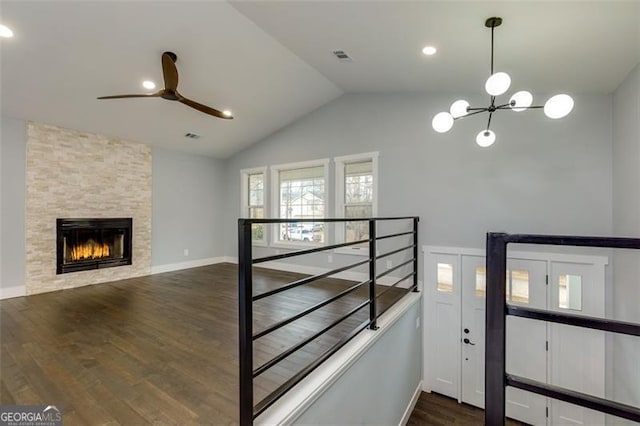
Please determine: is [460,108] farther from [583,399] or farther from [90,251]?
[90,251]

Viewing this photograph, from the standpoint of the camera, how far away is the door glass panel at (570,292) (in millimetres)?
3344

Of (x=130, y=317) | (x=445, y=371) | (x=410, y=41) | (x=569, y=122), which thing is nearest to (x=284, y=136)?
(x=410, y=41)

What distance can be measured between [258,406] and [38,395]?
5.66 ft

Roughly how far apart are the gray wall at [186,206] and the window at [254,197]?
0.76m

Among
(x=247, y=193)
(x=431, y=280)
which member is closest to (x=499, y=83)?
(x=431, y=280)

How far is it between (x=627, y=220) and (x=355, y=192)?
344cm

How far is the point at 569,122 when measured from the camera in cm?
338

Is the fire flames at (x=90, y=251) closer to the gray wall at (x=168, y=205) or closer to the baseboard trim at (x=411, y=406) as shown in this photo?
the gray wall at (x=168, y=205)

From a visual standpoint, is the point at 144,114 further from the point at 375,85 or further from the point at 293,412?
the point at 293,412

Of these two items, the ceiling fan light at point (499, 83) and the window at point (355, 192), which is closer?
the ceiling fan light at point (499, 83)

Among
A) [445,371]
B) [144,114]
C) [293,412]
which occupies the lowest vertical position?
[445,371]

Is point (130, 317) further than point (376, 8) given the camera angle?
Yes

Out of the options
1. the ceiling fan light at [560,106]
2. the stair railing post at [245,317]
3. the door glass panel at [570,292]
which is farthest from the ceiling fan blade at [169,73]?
the door glass panel at [570,292]

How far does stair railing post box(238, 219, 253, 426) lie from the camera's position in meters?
1.38
